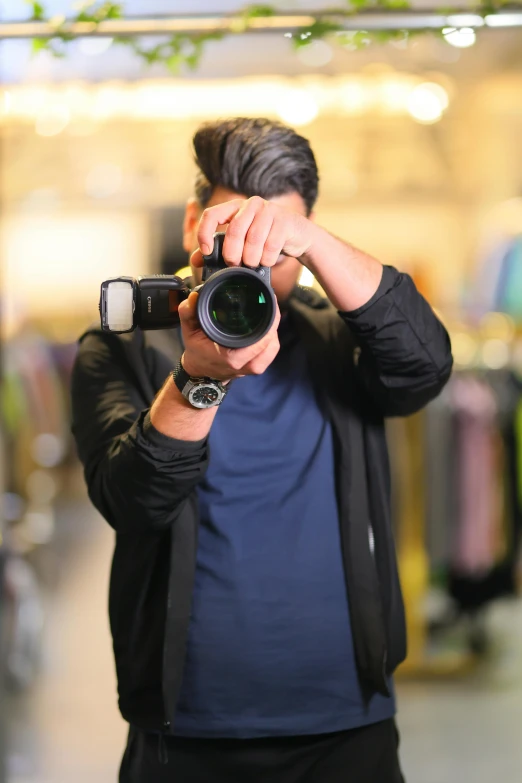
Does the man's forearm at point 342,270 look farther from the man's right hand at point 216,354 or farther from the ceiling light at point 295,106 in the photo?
the ceiling light at point 295,106

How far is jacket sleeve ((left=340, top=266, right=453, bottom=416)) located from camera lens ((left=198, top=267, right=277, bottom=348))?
0.54 feet

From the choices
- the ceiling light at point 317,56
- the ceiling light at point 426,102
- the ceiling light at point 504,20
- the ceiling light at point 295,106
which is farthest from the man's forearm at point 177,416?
the ceiling light at point 426,102

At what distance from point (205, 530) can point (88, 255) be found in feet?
19.9

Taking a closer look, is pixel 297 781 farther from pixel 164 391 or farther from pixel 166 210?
pixel 166 210

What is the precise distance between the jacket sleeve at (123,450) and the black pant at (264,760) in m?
0.28

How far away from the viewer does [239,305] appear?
0.95m


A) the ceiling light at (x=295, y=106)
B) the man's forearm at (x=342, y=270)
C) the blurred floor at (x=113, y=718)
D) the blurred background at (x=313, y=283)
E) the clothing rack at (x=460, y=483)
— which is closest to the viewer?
the man's forearm at (x=342, y=270)

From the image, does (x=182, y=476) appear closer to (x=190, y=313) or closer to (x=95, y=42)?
(x=190, y=313)

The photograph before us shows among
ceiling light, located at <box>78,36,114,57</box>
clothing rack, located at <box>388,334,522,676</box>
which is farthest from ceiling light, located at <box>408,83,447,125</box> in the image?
ceiling light, located at <box>78,36,114,57</box>

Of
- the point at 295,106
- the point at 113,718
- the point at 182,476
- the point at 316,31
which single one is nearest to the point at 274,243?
the point at 182,476

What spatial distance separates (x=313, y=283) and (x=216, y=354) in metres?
0.73

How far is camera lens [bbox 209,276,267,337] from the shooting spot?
0.93 m

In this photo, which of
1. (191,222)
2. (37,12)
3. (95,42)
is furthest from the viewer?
(95,42)

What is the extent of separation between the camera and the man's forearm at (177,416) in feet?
3.20
